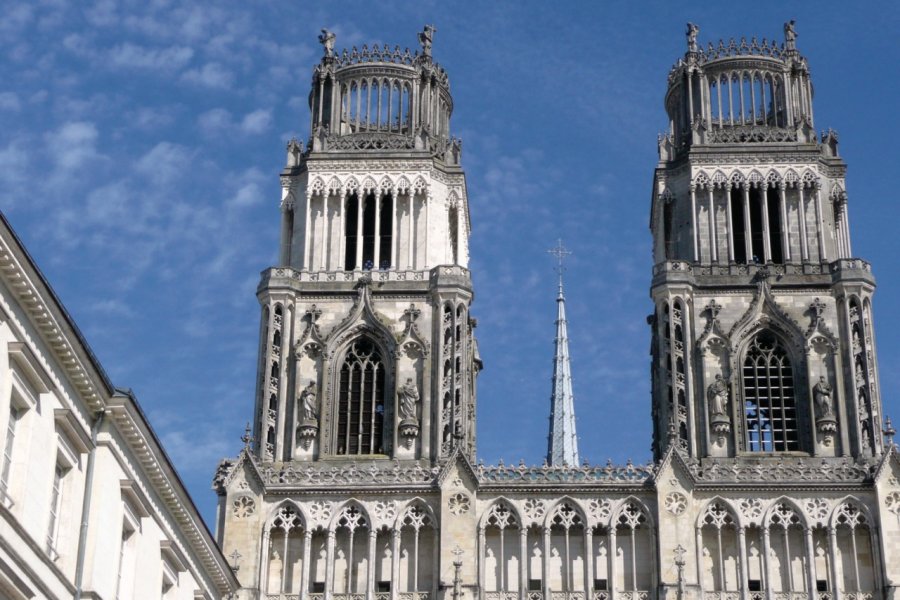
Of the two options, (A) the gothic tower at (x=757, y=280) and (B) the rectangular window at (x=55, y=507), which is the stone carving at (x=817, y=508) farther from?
(B) the rectangular window at (x=55, y=507)

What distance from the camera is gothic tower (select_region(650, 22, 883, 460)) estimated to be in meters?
55.8

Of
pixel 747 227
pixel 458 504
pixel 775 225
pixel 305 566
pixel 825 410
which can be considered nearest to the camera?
pixel 305 566

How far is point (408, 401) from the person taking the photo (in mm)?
56344

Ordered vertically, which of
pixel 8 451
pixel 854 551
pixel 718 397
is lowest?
pixel 8 451

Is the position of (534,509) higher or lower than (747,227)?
lower

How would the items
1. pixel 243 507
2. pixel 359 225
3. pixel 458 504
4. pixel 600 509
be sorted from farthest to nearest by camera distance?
pixel 359 225, pixel 243 507, pixel 600 509, pixel 458 504

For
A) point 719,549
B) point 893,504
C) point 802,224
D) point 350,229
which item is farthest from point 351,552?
point 802,224

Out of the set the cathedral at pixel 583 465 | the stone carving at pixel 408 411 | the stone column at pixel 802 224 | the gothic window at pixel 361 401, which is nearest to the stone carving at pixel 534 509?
the cathedral at pixel 583 465

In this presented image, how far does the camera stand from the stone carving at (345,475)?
5428 centimetres

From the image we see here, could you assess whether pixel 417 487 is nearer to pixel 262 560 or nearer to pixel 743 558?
pixel 262 560

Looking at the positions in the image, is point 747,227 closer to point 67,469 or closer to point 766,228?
point 766,228

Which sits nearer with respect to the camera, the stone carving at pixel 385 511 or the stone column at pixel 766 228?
the stone carving at pixel 385 511

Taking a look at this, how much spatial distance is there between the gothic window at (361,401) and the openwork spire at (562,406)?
4919cm

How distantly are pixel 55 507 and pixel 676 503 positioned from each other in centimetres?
2727
